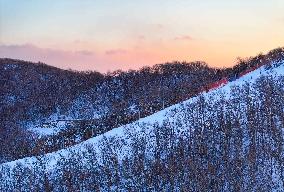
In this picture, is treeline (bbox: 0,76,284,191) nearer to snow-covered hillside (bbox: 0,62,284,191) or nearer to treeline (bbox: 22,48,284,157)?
snow-covered hillside (bbox: 0,62,284,191)

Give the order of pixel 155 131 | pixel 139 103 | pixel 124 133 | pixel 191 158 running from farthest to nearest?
1. pixel 139 103
2. pixel 124 133
3. pixel 155 131
4. pixel 191 158

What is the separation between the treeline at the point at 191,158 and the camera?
76000 millimetres

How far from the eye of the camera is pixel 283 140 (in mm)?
79438

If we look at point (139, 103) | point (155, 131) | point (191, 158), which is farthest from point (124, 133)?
point (139, 103)

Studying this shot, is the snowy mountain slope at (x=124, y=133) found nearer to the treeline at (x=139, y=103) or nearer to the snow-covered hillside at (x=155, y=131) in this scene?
the snow-covered hillside at (x=155, y=131)

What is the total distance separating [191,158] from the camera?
81938 mm

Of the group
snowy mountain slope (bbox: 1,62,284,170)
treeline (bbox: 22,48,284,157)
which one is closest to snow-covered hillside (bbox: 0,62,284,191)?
snowy mountain slope (bbox: 1,62,284,170)

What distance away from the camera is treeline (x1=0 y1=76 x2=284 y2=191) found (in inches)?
2992

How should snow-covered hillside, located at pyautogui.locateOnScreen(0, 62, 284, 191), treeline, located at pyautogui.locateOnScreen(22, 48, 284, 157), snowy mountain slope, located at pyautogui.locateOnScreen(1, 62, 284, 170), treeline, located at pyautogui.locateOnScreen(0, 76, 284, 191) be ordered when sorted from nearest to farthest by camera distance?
1. treeline, located at pyautogui.locateOnScreen(0, 76, 284, 191)
2. snow-covered hillside, located at pyautogui.locateOnScreen(0, 62, 284, 191)
3. snowy mountain slope, located at pyautogui.locateOnScreen(1, 62, 284, 170)
4. treeline, located at pyautogui.locateOnScreen(22, 48, 284, 157)

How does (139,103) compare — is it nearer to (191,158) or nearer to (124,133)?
(124,133)

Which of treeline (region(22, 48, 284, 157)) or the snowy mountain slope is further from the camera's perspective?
treeline (region(22, 48, 284, 157))

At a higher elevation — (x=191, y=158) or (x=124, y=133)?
(x=124, y=133)

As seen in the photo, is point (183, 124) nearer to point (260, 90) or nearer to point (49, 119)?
point (260, 90)

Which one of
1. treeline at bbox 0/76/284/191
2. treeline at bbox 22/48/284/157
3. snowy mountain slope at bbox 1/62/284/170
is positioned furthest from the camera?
treeline at bbox 22/48/284/157
